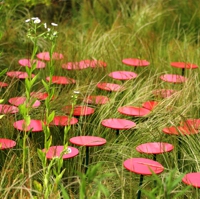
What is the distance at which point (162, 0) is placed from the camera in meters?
8.09

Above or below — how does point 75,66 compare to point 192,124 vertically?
above

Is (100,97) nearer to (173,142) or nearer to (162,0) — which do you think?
(173,142)

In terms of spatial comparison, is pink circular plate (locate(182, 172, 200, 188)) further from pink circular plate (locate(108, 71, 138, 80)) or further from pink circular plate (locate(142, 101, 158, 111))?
pink circular plate (locate(108, 71, 138, 80))

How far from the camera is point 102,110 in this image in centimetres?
439

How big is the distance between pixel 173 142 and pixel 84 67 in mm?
1420

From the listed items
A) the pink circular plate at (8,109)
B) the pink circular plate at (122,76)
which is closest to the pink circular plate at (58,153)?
the pink circular plate at (8,109)

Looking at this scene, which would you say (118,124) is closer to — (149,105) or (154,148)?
(154,148)

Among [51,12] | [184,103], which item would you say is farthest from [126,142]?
[51,12]

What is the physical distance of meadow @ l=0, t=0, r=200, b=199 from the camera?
2982mm

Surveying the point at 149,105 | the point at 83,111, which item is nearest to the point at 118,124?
the point at 83,111

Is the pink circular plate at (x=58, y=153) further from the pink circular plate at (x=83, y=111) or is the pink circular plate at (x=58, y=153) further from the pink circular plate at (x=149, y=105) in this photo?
the pink circular plate at (x=149, y=105)

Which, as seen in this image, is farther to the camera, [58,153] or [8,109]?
[8,109]

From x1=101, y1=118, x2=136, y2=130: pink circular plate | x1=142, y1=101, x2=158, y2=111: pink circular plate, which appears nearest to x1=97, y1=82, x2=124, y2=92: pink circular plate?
x1=142, y1=101, x2=158, y2=111: pink circular plate

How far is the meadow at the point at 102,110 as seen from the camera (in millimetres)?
→ 2982
